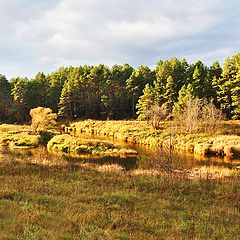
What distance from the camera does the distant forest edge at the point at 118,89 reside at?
65188 mm

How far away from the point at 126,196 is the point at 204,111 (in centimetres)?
4007

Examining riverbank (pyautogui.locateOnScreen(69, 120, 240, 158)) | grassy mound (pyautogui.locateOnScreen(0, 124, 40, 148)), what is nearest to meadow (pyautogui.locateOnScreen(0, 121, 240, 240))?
riverbank (pyautogui.locateOnScreen(69, 120, 240, 158))

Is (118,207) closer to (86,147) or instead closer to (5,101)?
(86,147)

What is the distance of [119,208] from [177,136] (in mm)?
39618

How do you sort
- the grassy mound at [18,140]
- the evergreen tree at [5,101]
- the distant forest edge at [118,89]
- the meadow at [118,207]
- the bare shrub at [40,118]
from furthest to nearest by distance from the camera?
the evergreen tree at [5,101] → the distant forest edge at [118,89] → the bare shrub at [40,118] → the grassy mound at [18,140] → the meadow at [118,207]

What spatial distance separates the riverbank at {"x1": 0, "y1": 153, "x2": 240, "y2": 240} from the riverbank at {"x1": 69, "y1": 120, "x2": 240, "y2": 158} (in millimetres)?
14112

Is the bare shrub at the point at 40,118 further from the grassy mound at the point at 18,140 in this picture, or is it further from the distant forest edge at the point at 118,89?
the distant forest edge at the point at 118,89

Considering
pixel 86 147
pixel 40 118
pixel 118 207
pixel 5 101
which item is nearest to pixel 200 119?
pixel 86 147

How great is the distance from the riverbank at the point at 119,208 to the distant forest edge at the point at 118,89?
45.4 metres

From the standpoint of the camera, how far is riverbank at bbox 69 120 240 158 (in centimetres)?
4116

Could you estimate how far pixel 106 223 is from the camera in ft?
31.8

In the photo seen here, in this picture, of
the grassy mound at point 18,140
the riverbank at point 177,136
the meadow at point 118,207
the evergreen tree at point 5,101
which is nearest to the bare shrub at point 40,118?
the grassy mound at point 18,140

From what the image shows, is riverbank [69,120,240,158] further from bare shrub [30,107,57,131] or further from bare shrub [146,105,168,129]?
bare shrub [30,107,57,131]

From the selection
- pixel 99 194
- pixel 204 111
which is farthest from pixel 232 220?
pixel 204 111
